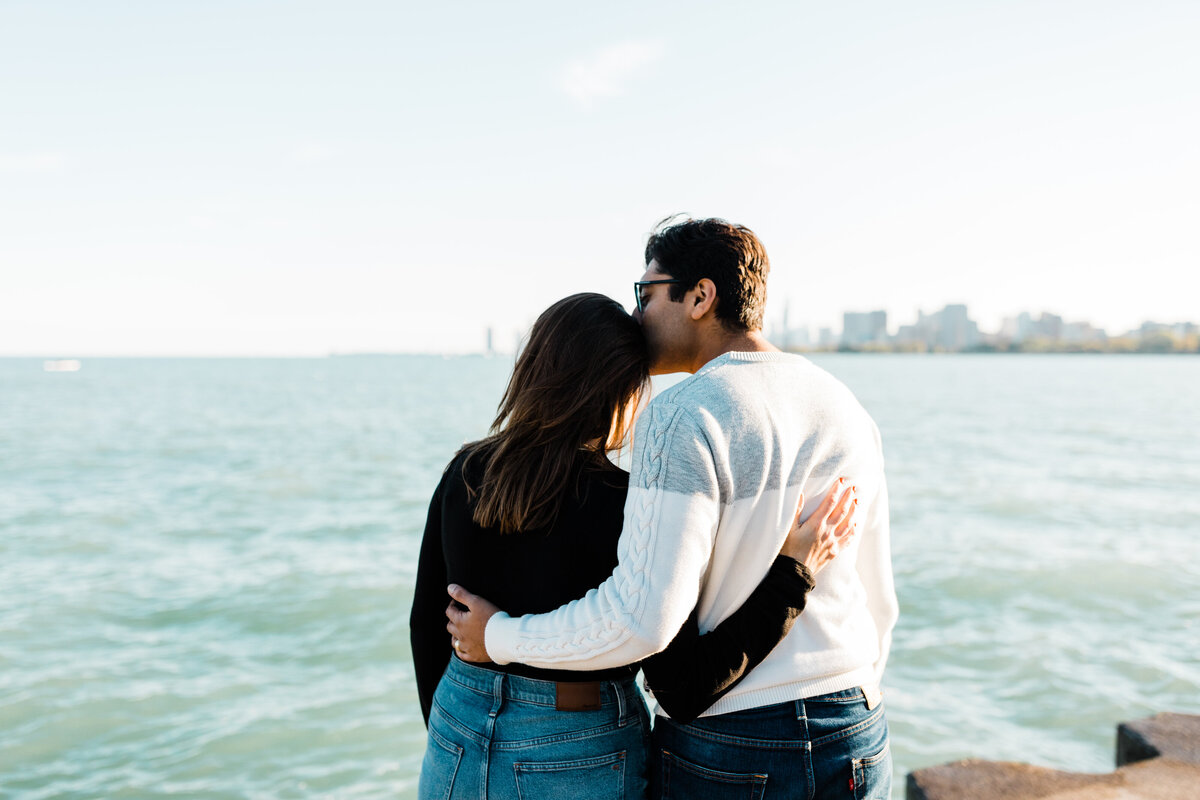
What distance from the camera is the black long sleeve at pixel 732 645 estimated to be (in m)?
1.76

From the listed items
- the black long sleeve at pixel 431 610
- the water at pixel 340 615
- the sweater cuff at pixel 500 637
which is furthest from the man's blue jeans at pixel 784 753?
the water at pixel 340 615

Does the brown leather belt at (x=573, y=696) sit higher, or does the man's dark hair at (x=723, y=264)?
the man's dark hair at (x=723, y=264)

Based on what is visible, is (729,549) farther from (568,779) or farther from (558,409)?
(568,779)

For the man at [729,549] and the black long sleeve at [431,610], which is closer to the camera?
the man at [729,549]

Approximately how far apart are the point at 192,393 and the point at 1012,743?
5331 cm

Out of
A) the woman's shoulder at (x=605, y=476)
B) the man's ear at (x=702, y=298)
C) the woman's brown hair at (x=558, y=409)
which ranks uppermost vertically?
→ the man's ear at (x=702, y=298)

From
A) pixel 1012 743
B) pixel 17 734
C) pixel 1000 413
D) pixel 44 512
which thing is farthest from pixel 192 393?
pixel 1012 743

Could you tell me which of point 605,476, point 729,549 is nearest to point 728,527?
point 729,549

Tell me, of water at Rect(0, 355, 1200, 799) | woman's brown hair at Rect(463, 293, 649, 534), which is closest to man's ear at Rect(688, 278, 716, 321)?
woman's brown hair at Rect(463, 293, 649, 534)

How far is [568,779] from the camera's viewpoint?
1.86m

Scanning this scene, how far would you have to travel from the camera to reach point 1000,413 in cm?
3575

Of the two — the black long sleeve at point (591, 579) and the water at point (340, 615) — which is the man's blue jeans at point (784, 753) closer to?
the black long sleeve at point (591, 579)

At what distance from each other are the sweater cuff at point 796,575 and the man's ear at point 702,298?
1.89 ft

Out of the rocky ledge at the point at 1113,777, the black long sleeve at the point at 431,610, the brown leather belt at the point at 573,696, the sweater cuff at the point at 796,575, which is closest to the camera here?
the sweater cuff at the point at 796,575
